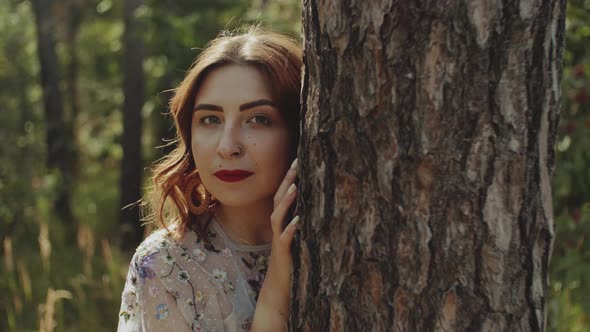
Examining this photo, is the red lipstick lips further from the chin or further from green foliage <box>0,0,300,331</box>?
green foliage <box>0,0,300,331</box>

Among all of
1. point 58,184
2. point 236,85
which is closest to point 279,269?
point 236,85

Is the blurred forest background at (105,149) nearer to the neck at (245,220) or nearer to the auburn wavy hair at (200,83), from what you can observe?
the auburn wavy hair at (200,83)

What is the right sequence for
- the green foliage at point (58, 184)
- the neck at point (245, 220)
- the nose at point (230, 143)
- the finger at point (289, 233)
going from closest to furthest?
the finger at point (289, 233) < the nose at point (230, 143) < the neck at point (245, 220) < the green foliage at point (58, 184)

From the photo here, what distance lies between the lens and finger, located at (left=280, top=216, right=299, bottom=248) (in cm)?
145

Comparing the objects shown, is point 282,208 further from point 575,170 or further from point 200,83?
point 575,170

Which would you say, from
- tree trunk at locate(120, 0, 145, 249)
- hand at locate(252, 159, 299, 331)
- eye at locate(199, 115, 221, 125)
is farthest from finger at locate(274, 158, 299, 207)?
tree trunk at locate(120, 0, 145, 249)

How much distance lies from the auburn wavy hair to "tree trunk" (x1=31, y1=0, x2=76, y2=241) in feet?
19.6

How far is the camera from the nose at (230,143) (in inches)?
63.6

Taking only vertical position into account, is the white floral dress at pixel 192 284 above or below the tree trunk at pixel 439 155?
Result: below

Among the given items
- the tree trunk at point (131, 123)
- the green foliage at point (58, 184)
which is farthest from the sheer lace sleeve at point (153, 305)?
the tree trunk at point (131, 123)

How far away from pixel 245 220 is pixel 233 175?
25 cm

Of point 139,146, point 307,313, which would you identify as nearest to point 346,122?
point 307,313

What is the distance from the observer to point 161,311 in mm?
1678

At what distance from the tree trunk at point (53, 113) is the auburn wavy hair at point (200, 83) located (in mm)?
5988
